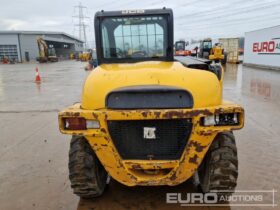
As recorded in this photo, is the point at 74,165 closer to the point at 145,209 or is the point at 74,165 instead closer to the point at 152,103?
the point at 145,209

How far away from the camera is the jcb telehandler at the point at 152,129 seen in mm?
2805

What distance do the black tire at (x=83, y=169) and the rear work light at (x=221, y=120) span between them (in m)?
1.38

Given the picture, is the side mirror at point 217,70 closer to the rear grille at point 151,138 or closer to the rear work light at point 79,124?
the rear grille at point 151,138

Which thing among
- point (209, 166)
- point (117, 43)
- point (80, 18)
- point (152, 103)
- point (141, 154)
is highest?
point (80, 18)

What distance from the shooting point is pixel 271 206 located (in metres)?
3.27

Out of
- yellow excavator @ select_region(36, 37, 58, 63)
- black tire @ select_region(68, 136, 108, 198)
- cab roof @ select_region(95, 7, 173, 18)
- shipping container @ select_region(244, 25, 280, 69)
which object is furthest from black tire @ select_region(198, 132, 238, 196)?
yellow excavator @ select_region(36, 37, 58, 63)

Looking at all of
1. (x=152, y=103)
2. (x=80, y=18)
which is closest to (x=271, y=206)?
(x=152, y=103)

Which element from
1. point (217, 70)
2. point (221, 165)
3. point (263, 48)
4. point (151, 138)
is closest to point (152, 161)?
point (151, 138)

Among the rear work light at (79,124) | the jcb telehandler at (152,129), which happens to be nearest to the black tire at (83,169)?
the jcb telehandler at (152,129)

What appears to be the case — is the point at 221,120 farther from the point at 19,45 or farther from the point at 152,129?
the point at 19,45

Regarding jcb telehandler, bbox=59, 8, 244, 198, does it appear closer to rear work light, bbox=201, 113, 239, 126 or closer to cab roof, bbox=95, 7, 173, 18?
rear work light, bbox=201, 113, 239, 126

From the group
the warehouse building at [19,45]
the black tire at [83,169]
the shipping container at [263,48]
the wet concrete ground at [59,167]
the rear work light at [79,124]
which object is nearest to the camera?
the rear work light at [79,124]

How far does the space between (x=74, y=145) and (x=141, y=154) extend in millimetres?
850

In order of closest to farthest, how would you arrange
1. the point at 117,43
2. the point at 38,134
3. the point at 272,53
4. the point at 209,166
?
the point at 209,166, the point at 117,43, the point at 38,134, the point at 272,53
